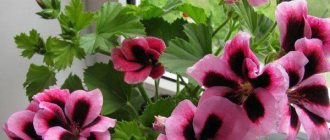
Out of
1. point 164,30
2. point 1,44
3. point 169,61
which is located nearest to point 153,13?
point 164,30

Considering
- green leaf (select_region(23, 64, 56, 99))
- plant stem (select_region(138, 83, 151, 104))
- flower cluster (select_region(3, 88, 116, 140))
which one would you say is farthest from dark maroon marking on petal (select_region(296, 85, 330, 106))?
green leaf (select_region(23, 64, 56, 99))

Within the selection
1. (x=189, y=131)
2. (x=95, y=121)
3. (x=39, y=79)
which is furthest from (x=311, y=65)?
(x=39, y=79)

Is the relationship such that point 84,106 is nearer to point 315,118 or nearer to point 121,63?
point 121,63

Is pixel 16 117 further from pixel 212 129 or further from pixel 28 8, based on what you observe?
pixel 28 8

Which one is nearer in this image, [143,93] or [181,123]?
[181,123]

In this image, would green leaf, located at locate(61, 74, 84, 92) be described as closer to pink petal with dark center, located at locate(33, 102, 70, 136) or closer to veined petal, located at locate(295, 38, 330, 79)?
pink petal with dark center, located at locate(33, 102, 70, 136)

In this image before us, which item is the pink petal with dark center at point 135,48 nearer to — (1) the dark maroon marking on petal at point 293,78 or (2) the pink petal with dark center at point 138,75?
(2) the pink petal with dark center at point 138,75

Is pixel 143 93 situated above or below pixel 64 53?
below
